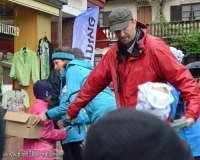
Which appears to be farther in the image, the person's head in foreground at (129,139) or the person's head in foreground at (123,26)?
the person's head in foreground at (123,26)

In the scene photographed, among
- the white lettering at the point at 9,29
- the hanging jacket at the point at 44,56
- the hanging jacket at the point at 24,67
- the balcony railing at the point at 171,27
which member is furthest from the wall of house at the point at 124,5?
the white lettering at the point at 9,29

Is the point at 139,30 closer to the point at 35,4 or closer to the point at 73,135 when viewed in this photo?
the point at 73,135

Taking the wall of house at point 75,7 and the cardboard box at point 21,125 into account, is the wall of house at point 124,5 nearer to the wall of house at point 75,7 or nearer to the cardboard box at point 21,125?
the wall of house at point 75,7

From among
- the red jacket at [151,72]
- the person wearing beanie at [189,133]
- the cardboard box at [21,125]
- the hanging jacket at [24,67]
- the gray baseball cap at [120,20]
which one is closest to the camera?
the red jacket at [151,72]

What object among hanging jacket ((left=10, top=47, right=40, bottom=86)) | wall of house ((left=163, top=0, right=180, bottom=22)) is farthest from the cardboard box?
wall of house ((left=163, top=0, right=180, bottom=22))

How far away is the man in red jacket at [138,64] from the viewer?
3605mm

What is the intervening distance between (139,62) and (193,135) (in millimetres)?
877

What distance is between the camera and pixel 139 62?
3.75 metres

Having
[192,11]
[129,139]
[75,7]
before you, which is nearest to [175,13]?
[192,11]

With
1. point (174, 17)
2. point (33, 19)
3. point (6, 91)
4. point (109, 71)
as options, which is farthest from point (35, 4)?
point (174, 17)

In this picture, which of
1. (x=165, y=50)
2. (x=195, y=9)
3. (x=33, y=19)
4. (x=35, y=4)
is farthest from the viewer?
(x=195, y=9)

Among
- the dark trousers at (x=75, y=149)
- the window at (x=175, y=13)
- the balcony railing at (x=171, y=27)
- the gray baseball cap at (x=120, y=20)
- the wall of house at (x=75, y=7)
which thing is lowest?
the dark trousers at (x=75, y=149)

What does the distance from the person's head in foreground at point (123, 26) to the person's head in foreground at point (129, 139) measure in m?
2.30

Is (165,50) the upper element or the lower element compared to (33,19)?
lower
